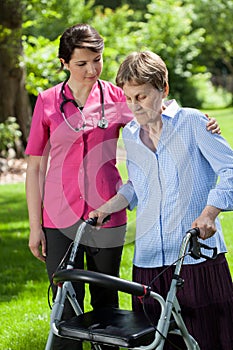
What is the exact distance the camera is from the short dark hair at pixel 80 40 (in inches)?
155

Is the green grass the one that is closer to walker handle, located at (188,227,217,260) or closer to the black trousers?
the black trousers

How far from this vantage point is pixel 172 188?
3666 millimetres

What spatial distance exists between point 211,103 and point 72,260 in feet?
114

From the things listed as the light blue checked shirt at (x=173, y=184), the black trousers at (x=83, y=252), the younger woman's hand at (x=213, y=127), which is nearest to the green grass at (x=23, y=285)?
the black trousers at (x=83, y=252)

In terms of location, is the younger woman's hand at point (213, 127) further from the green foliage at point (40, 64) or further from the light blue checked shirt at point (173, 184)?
the green foliage at point (40, 64)

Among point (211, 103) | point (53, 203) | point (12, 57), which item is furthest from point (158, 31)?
point (53, 203)

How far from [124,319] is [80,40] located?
1.39 metres

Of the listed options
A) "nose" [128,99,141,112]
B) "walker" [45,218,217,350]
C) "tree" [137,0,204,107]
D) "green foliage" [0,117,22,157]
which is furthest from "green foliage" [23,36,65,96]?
"walker" [45,218,217,350]

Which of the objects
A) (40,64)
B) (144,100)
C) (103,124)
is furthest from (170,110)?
(40,64)

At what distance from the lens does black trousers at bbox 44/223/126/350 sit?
4102 mm

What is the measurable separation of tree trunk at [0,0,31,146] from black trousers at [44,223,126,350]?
406 inches

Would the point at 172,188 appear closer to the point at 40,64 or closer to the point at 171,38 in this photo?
the point at 40,64

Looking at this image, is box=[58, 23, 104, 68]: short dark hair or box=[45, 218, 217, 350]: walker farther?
box=[58, 23, 104, 68]: short dark hair

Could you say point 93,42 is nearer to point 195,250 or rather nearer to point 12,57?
point 195,250
